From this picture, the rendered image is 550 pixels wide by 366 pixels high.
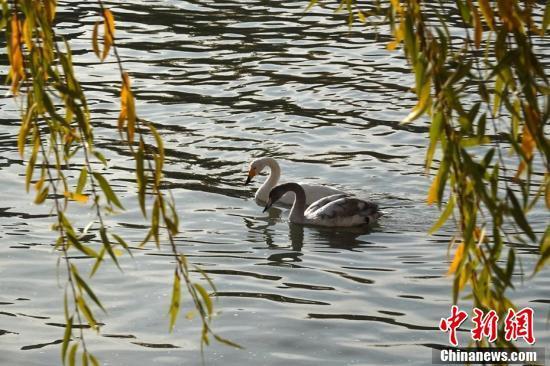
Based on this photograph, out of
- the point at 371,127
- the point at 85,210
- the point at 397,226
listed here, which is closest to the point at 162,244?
the point at 85,210

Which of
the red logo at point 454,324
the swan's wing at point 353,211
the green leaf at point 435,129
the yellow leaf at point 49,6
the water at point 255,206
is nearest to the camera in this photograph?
the green leaf at point 435,129

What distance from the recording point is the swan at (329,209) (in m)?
11.3

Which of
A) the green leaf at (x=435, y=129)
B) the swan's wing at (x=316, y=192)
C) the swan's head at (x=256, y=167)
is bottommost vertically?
the swan's wing at (x=316, y=192)

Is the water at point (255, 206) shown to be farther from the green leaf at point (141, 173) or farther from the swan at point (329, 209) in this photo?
the green leaf at point (141, 173)

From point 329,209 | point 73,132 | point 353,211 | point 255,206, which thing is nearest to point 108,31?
point 73,132

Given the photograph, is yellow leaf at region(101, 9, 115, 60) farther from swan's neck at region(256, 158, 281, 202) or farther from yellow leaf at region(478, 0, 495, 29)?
swan's neck at region(256, 158, 281, 202)

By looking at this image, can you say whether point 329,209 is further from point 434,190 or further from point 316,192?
point 434,190

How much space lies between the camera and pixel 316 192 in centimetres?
1211

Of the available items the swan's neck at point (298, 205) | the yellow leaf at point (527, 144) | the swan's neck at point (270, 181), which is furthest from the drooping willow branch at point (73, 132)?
the swan's neck at point (270, 181)

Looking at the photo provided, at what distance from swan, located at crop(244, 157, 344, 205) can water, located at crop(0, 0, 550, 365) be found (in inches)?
7.0

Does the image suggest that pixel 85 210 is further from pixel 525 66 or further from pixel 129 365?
pixel 525 66

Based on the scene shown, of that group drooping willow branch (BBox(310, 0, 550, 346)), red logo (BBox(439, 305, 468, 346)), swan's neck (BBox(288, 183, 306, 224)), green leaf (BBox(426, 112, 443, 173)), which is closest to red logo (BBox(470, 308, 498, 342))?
drooping willow branch (BBox(310, 0, 550, 346))

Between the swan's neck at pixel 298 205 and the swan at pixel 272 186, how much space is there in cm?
13

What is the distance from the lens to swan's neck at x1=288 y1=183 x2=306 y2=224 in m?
11.7
